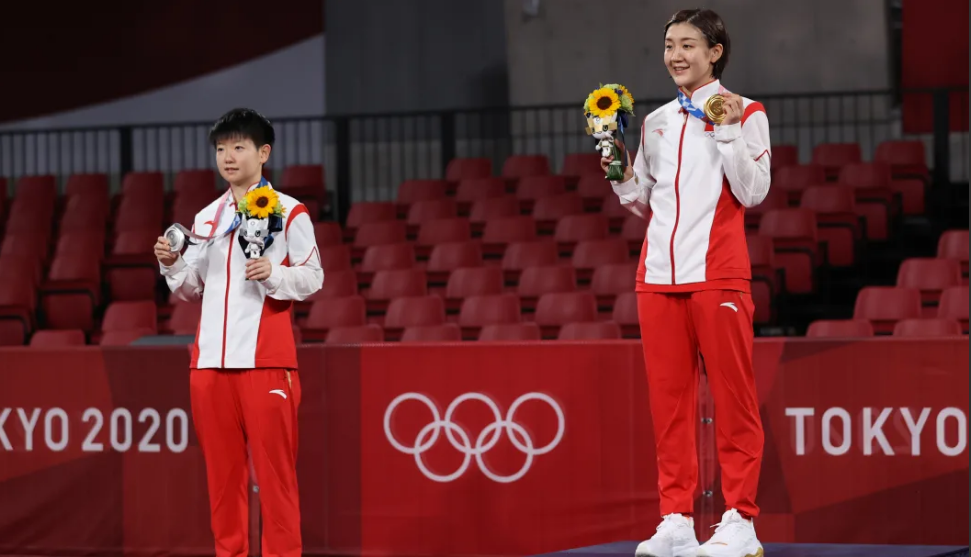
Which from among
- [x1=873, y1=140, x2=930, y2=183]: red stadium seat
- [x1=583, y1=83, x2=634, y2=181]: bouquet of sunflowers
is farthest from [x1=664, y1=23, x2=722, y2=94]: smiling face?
[x1=873, y1=140, x2=930, y2=183]: red stadium seat

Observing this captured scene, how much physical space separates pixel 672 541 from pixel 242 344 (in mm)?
1579

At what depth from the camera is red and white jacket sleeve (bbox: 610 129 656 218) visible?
4.41 meters

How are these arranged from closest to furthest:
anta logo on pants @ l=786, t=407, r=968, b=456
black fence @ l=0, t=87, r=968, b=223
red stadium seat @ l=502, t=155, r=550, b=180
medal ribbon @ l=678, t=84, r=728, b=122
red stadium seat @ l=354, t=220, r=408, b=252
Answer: medal ribbon @ l=678, t=84, r=728, b=122 < anta logo on pants @ l=786, t=407, r=968, b=456 < red stadium seat @ l=354, t=220, r=408, b=252 < red stadium seat @ l=502, t=155, r=550, b=180 < black fence @ l=0, t=87, r=968, b=223

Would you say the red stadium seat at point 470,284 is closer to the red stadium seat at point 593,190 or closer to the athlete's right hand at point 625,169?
the red stadium seat at point 593,190

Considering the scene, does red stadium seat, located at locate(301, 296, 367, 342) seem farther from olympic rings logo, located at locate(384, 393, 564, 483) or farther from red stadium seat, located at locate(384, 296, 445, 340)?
olympic rings logo, located at locate(384, 393, 564, 483)

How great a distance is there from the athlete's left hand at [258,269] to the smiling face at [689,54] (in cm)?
145

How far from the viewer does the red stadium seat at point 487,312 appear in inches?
378

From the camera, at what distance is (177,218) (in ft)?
40.1

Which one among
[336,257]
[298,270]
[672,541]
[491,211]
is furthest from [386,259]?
[672,541]

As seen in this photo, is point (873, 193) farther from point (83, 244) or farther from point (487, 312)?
point (83, 244)

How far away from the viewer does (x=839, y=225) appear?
10945 millimetres

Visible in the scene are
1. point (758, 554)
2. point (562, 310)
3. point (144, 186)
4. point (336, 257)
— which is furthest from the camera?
point (144, 186)

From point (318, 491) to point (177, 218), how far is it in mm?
5909

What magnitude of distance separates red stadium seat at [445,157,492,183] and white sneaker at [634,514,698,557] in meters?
8.71
